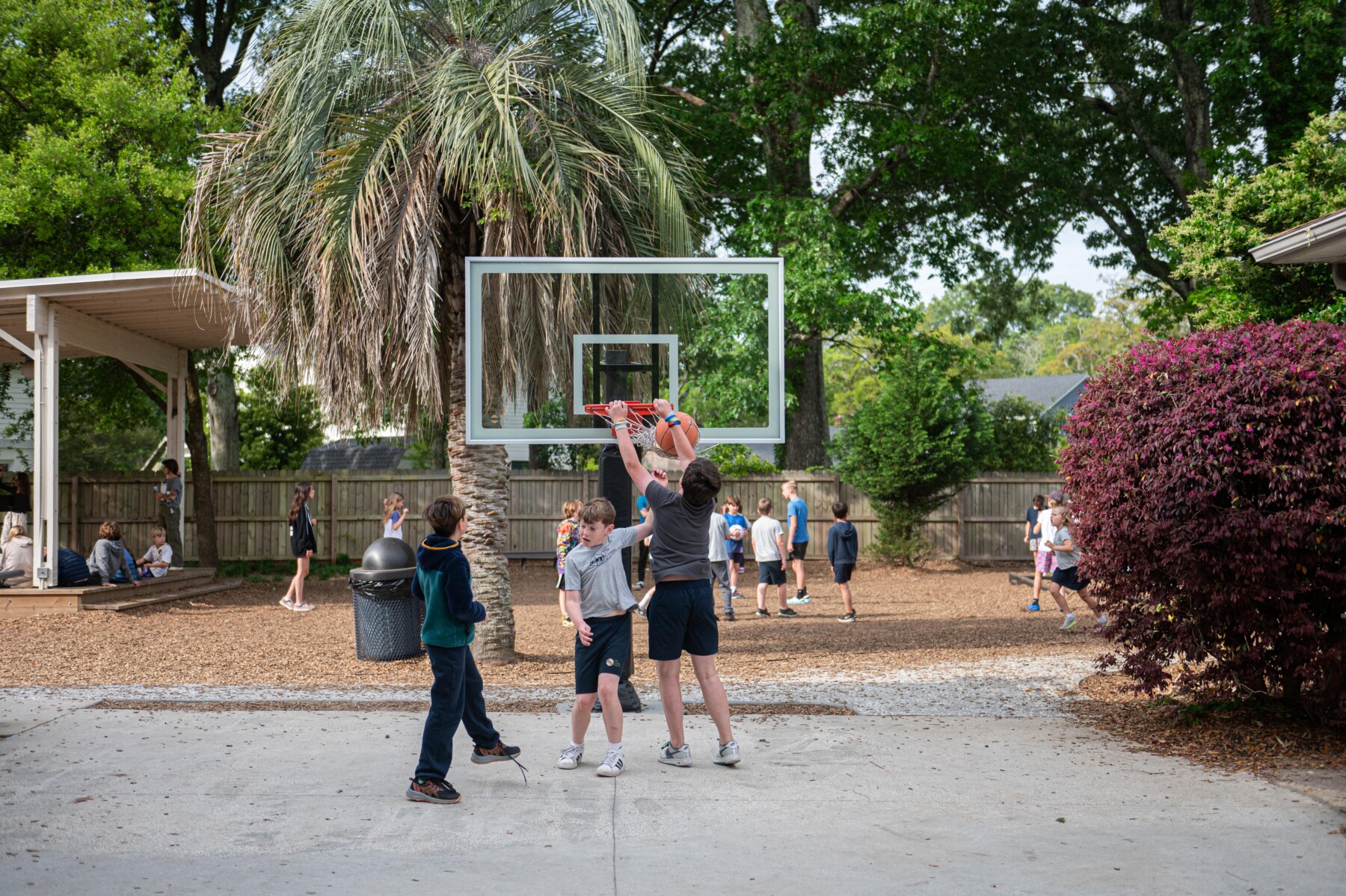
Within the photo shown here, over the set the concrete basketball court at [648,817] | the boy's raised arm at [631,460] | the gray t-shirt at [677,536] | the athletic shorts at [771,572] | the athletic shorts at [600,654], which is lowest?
the concrete basketball court at [648,817]

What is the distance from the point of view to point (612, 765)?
627 cm

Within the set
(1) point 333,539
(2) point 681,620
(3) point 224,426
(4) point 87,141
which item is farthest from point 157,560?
(2) point 681,620

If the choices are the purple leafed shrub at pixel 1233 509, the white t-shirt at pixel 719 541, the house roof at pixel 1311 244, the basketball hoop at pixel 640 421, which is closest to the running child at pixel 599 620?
the basketball hoop at pixel 640 421

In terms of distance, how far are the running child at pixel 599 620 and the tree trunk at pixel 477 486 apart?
438cm

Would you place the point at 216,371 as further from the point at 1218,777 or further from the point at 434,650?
the point at 1218,777

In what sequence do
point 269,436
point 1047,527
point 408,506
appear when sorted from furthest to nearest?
1. point 269,436
2. point 408,506
3. point 1047,527

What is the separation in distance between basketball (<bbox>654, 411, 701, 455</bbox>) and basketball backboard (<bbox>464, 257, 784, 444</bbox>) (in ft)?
2.89

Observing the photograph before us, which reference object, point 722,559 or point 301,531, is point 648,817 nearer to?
point 722,559

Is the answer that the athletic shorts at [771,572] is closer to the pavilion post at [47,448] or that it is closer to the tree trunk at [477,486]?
the tree trunk at [477,486]

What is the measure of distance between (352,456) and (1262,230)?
3397 centimetres

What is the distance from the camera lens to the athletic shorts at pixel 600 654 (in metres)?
6.34

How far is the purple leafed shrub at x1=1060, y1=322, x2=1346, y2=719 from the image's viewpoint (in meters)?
6.68

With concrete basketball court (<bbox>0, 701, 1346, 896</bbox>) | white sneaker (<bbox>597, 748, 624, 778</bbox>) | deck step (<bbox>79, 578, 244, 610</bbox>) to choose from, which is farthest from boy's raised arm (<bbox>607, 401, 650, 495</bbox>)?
deck step (<bbox>79, 578, 244, 610</bbox>)

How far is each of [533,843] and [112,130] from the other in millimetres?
16298
